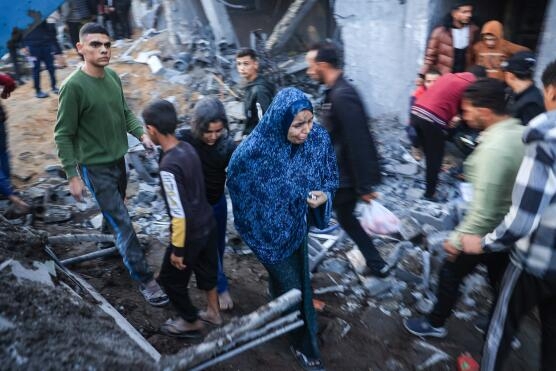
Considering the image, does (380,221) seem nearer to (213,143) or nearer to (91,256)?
(213,143)

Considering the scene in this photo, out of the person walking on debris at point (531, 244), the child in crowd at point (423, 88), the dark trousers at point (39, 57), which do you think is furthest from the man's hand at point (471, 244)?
the dark trousers at point (39, 57)

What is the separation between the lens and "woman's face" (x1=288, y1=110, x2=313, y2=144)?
251 centimetres

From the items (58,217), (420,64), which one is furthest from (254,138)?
(420,64)

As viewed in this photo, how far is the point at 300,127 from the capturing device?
253 cm

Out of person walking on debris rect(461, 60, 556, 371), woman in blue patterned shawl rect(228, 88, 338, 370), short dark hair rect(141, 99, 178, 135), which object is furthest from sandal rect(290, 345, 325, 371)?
short dark hair rect(141, 99, 178, 135)

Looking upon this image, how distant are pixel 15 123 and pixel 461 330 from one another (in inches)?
305

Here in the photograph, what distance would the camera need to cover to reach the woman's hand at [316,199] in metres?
2.71

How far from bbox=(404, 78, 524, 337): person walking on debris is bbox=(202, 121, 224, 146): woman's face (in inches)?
62.6

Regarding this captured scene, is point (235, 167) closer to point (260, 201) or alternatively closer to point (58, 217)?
point (260, 201)

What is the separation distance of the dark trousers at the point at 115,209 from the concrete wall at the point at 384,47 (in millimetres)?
4863

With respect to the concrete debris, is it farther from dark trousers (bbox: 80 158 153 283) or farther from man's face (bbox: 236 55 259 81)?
man's face (bbox: 236 55 259 81)

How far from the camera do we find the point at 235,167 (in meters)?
2.62

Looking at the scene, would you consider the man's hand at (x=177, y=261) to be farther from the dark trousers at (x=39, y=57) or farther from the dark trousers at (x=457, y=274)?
the dark trousers at (x=39, y=57)

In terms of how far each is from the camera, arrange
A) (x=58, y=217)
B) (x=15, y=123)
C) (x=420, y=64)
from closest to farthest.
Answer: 1. (x=58, y=217)
2. (x=420, y=64)
3. (x=15, y=123)
